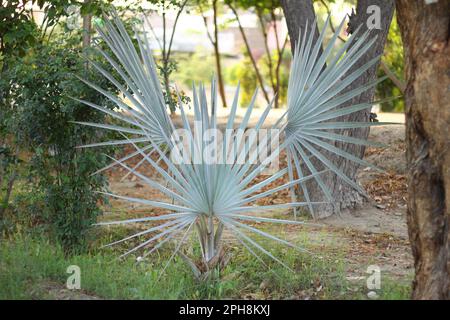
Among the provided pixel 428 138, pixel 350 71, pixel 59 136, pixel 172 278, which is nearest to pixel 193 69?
pixel 350 71

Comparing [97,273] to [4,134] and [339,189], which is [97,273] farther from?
[339,189]

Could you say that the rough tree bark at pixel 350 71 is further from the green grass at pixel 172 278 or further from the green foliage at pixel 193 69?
the green foliage at pixel 193 69

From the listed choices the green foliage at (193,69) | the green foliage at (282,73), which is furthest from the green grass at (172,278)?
the green foliage at (193,69)

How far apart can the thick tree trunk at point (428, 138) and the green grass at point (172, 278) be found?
605mm

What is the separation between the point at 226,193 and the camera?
501 cm

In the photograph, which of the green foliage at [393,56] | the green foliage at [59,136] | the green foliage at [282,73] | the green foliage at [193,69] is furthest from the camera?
the green foliage at [193,69]

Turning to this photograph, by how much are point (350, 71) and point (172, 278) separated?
3.12 metres

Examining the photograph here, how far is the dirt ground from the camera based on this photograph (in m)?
6.31

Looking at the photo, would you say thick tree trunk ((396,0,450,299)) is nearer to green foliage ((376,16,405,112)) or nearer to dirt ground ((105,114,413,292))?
dirt ground ((105,114,413,292))

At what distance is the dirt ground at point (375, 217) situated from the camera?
6.31 m

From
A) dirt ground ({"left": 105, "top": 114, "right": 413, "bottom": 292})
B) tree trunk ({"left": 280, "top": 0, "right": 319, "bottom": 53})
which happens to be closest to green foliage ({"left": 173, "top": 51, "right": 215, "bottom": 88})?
dirt ground ({"left": 105, "top": 114, "right": 413, "bottom": 292})

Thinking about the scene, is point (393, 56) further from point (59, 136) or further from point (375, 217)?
point (59, 136)

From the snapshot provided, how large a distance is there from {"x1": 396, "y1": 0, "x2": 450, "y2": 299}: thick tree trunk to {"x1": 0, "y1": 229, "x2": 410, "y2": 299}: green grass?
23.8 inches
